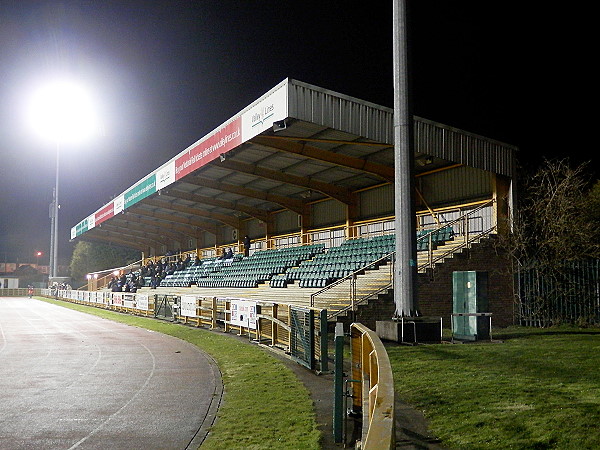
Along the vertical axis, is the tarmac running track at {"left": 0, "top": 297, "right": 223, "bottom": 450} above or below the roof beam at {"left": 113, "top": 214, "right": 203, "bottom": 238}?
below

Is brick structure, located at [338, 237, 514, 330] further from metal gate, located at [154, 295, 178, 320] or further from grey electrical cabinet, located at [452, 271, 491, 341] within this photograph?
metal gate, located at [154, 295, 178, 320]

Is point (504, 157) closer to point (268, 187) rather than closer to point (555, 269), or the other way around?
point (555, 269)

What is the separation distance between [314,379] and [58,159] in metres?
57.9

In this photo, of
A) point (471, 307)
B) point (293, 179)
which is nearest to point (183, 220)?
point (293, 179)

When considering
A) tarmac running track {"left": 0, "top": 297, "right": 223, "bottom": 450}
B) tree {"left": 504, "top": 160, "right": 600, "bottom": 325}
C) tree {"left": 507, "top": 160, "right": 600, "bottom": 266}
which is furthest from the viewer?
→ tree {"left": 507, "top": 160, "right": 600, "bottom": 266}

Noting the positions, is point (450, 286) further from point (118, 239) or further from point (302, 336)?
point (118, 239)

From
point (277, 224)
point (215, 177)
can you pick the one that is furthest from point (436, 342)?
point (277, 224)

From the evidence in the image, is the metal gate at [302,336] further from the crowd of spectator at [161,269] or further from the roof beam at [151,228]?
the roof beam at [151,228]

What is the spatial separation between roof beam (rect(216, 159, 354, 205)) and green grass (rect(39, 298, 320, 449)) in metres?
13.0

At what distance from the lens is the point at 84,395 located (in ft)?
32.7

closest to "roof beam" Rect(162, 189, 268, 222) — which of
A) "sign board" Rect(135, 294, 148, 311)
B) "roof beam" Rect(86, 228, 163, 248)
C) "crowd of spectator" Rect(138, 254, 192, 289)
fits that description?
"sign board" Rect(135, 294, 148, 311)

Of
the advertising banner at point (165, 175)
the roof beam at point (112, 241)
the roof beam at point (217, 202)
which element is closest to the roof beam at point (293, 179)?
the advertising banner at point (165, 175)

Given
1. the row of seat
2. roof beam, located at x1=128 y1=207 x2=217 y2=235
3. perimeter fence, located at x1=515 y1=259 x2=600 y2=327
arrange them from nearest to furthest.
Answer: perimeter fence, located at x1=515 y1=259 x2=600 y2=327, the row of seat, roof beam, located at x1=128 y1=207 x2=217 y2=235

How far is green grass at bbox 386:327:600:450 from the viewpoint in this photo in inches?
262
